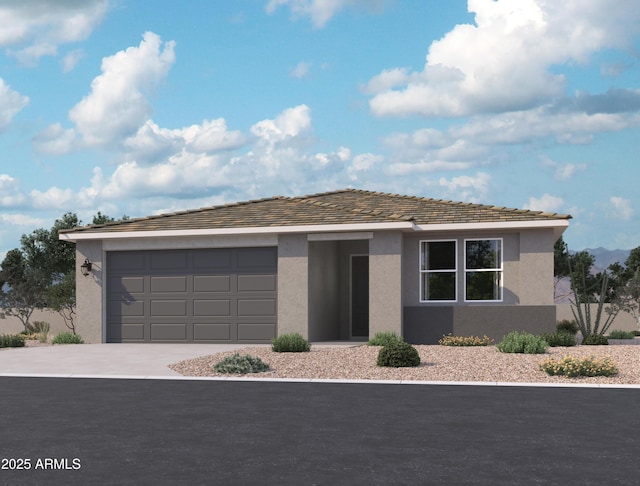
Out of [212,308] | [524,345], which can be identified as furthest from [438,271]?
[212,308]

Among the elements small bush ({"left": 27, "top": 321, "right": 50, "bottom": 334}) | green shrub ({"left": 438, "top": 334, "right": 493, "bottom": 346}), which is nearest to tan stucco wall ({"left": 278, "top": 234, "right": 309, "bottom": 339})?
green shrub ({"left": 438, "top": 334, "right": 493, "bottom": 346})

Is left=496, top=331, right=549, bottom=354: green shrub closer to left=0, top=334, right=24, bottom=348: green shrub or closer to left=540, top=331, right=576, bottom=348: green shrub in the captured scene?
left=540, top=331, right=576, bottom=348: green shrub

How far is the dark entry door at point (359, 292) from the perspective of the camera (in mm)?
26734

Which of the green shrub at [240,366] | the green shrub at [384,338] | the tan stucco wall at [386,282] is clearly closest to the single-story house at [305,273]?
the tan stucco wall at [386,282]

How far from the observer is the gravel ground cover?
1545cm

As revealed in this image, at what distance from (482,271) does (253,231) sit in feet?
22.7

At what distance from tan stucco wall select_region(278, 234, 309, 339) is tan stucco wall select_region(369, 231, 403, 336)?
6.32 feet

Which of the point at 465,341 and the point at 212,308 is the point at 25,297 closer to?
the point at 212,308

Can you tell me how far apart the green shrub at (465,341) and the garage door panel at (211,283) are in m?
6.53

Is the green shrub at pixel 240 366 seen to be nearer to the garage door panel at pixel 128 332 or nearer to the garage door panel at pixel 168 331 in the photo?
the garage door panel at pixel 168 331

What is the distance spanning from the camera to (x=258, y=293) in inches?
945

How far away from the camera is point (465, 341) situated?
2275cm

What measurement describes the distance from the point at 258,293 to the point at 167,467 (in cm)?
1624

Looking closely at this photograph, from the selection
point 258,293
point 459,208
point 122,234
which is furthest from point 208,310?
point 459,208
